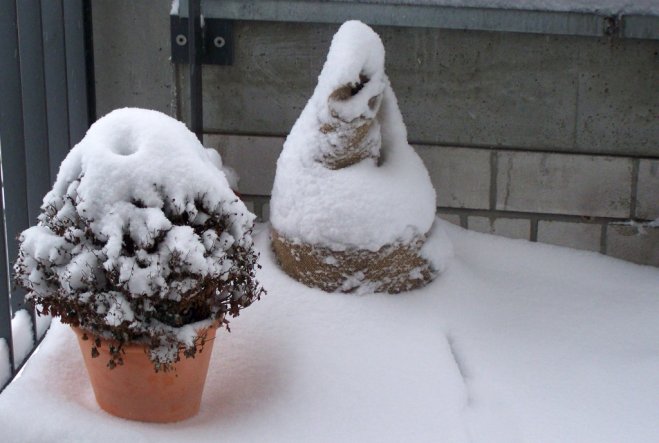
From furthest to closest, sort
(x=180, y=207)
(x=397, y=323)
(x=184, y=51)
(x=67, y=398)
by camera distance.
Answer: (x=184, y=51) → (x=397, y=323) → (x=67, y=398) → (x=180, y=207)

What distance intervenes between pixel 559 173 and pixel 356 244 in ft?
3.21

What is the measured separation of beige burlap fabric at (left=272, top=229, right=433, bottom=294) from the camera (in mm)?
3115

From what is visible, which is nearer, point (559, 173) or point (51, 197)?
point (51, 197)

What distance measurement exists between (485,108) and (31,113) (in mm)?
1681

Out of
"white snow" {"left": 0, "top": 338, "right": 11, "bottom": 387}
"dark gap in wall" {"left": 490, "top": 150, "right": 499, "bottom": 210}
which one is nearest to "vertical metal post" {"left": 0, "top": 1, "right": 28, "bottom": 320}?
"white snow" {"left": 0, "top": 338, "right": 11, "bottom": 387}

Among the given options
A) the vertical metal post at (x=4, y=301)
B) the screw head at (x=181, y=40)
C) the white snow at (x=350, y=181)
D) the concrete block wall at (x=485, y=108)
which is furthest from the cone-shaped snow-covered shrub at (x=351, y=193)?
the vertical metal post at (x=4, y=301)

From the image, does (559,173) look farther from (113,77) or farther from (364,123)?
(113,77)

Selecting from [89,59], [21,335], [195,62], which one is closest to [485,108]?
[195,62]

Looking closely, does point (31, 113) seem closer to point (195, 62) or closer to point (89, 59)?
point (89, 59)

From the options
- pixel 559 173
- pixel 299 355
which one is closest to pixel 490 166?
pixel 559 173

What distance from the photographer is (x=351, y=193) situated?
3.10 metres

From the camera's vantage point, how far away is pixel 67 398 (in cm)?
260

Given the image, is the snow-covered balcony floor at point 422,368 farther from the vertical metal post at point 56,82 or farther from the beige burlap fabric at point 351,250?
the vertical metal post at point 56,82

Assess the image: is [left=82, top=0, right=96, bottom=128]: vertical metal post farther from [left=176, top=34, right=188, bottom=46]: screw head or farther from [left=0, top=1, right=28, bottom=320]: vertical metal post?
[left=0, top=1, right=28, bottom=320]: vertical metal post
